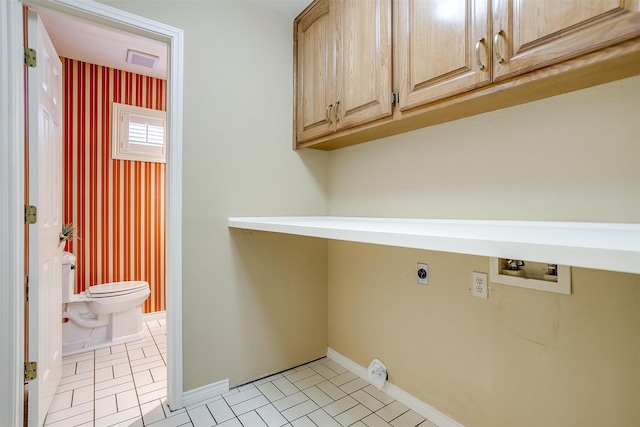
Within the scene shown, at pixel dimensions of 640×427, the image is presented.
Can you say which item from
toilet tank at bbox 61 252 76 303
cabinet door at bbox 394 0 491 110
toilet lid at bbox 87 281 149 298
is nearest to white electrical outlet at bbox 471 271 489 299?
cabinet door at bbox 394 0 491 110

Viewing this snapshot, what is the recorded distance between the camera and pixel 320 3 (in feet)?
5.94

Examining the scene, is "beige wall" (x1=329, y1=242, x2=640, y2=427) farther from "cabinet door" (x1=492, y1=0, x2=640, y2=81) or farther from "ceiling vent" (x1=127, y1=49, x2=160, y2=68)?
"ceiling vent" (x1=127, y1=49, x2=160, y2=68)

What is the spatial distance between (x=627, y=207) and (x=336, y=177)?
4.94ft

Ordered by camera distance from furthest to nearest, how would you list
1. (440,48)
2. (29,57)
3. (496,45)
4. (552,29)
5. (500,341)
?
(29,57), (500,341), (440,48), (496,45), (552,29)

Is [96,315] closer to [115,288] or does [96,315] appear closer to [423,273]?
[115,288]

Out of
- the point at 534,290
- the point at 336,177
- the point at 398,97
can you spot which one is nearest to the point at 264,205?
the point at 336,177

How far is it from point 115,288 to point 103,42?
79.0 inches

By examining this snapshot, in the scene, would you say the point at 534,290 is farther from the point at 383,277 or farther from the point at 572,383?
the point at 383,277

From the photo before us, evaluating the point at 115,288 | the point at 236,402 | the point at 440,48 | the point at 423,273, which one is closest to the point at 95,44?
the point at 115,288

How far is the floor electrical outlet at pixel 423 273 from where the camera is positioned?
159 centimetres

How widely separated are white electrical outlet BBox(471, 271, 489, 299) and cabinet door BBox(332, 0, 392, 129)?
0.84 m

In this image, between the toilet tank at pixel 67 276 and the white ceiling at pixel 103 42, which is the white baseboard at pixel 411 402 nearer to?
the toilet tank at pixel 67 276

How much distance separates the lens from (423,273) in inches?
63.1

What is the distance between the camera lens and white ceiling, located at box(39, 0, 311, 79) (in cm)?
196
